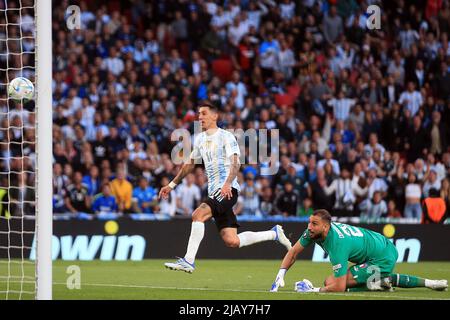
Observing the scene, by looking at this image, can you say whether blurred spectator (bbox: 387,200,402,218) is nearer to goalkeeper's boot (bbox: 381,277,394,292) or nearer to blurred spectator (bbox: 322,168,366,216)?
blurred spectator (bbox: 322,168,366,216)

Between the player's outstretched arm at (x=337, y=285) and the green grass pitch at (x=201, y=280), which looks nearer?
the green grass pitch at (x=201, y=280)

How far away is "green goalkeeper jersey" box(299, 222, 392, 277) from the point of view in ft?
38.5

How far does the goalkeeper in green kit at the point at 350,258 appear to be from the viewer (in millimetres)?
11781

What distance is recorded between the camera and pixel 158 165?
21406 mm

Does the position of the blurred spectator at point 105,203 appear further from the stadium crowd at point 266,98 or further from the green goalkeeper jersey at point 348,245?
the green goalkeeper jersey at point 348,245

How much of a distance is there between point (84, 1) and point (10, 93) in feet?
43.8

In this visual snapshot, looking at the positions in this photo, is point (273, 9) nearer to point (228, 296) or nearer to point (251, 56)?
point (251, 56)

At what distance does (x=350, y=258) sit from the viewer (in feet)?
39.9

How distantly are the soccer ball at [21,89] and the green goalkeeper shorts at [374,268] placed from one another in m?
4.22

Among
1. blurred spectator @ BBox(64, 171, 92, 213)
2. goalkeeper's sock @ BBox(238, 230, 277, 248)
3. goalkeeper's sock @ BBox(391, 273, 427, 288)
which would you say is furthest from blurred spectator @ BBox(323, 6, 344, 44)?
goalkeeper's sock @ BBox(391, 273, 427, 288)

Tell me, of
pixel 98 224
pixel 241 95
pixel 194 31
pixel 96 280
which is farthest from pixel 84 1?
pixel 96 280

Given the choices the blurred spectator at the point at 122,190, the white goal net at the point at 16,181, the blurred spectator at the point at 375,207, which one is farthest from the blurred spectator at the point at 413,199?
the white goal net at the point at 16,181

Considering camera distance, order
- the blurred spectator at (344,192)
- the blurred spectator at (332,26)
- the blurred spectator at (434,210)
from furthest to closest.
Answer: the blurred spectator at (332,26)
the blurred spectator at (344,192)
the blurred spectator at (434,210)

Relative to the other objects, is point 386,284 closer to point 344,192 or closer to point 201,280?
point 201,280
